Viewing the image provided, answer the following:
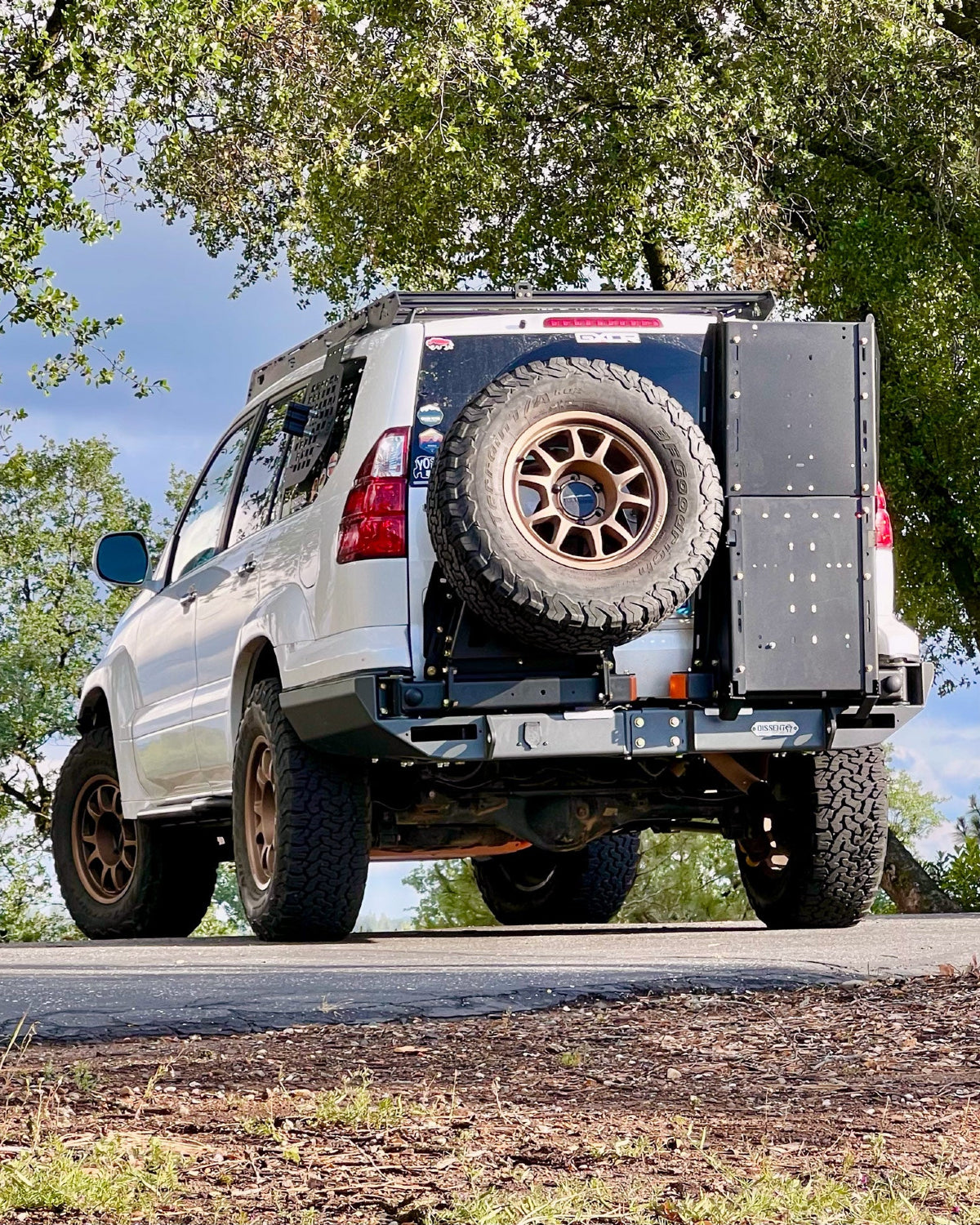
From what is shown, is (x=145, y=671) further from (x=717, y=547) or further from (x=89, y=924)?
(x=717, y=547)

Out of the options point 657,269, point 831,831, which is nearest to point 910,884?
point 657,269

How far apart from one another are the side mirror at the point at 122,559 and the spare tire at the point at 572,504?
3.13 metres

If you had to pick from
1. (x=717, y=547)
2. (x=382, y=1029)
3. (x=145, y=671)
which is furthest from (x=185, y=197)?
(x=382, y=1029)

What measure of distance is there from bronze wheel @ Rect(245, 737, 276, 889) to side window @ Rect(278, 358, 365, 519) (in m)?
1.04

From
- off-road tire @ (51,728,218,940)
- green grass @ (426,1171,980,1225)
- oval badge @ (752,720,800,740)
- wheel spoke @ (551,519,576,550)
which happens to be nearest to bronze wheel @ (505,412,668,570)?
wheel spoke @ (551,519,576,550)

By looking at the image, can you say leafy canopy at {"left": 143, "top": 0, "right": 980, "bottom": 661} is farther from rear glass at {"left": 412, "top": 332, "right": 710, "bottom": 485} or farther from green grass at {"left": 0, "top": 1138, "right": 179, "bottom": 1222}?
green grass at {"left": 0, "top": 1138, "right": 179, "bottom": 1222}

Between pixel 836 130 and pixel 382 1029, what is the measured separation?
15.4 metres

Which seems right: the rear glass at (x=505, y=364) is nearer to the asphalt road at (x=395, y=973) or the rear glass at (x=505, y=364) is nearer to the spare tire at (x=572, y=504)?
the spare tire at (x=572, y=504)

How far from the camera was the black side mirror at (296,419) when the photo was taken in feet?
24.0

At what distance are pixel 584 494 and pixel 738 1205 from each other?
12.5 ft

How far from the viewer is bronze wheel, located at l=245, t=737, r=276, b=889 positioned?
7176 mm

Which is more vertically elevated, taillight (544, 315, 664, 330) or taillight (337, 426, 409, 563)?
taillight (544, 315, 664, 330)

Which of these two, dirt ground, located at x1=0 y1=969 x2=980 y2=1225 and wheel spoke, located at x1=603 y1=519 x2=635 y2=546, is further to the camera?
wheel spoke, located at x1=603 y1=519 x2=635 y2=546

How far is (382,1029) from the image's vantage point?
4.56m
